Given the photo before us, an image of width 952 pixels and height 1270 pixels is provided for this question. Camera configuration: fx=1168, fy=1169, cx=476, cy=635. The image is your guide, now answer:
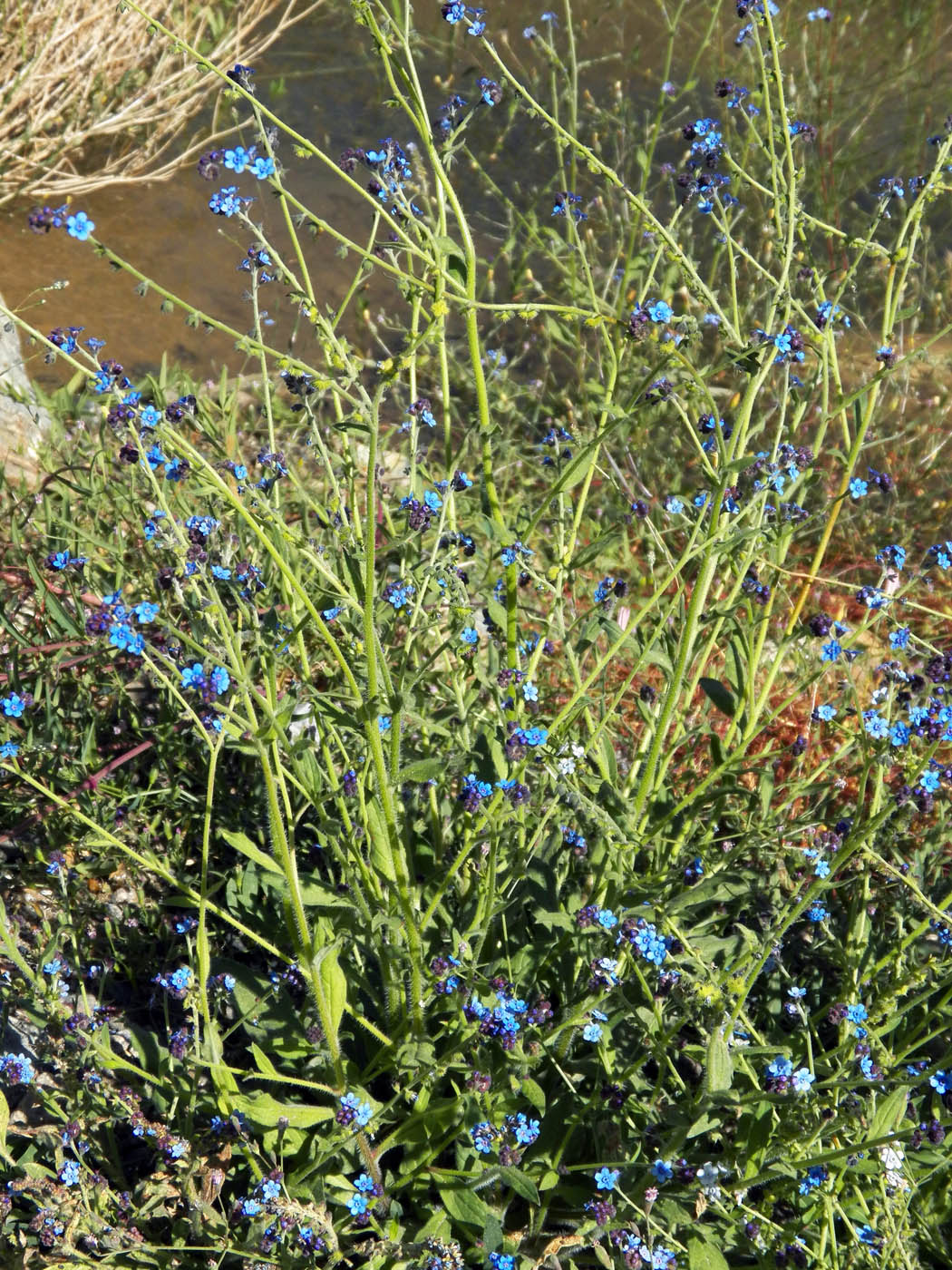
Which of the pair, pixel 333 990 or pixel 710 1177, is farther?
pixel 333 990

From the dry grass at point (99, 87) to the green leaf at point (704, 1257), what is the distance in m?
→ 5.74

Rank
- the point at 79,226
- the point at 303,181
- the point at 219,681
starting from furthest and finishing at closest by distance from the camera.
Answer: the point at 303,181
the point at 79,226
the point at 219,681

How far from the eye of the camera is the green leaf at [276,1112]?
78.4 inches

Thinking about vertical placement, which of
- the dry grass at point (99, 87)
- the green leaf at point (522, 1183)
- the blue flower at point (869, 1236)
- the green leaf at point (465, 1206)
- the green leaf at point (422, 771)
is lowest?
the blue flower at point (869, 1236)

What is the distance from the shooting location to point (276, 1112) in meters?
2.01

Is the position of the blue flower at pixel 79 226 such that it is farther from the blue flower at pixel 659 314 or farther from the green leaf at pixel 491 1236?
the green leaf at pixel 491 1236

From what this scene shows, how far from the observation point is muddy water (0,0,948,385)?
588 cm

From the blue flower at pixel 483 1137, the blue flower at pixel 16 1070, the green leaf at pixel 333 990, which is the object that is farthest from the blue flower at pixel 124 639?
the blue flower at pixel 483 1137

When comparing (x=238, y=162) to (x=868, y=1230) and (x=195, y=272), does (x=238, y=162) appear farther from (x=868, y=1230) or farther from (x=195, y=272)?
(x=195, y=272)

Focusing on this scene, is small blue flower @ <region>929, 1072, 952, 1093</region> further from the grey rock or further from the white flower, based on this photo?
the grey rock

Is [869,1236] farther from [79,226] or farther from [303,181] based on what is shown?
[303,181]

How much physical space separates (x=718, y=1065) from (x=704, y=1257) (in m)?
0.37

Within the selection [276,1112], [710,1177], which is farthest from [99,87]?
Result: [710,1177]

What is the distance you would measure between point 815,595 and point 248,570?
2342mm
